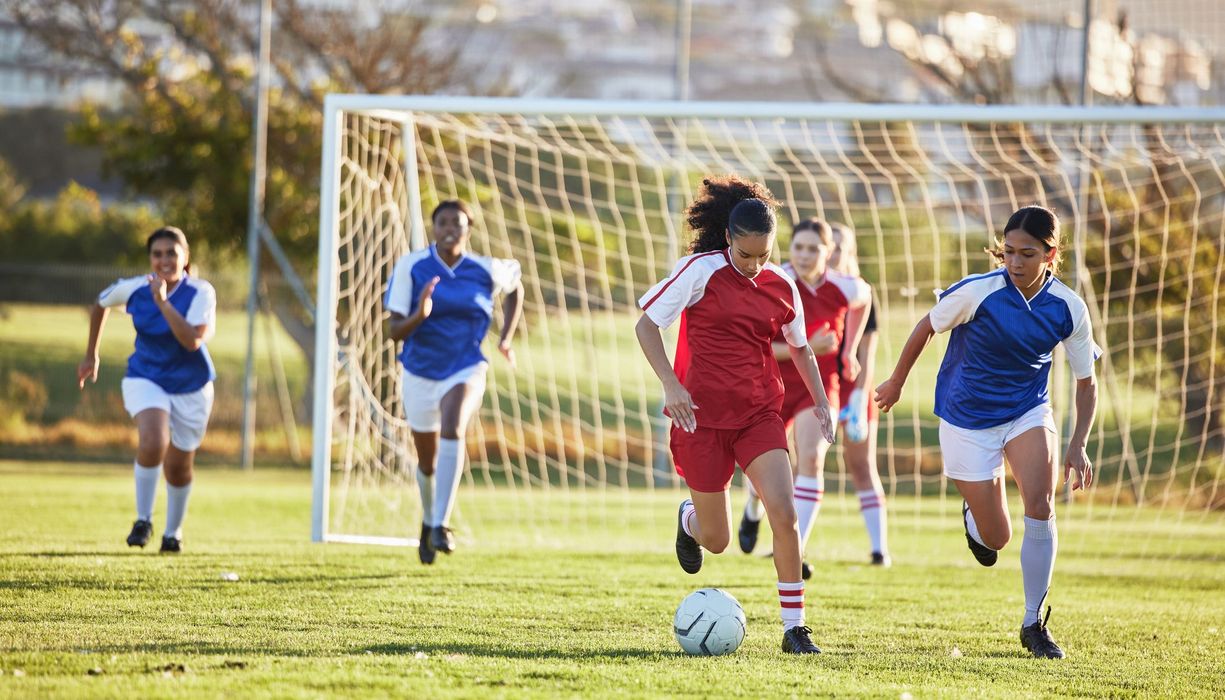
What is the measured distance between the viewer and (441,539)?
311 inches

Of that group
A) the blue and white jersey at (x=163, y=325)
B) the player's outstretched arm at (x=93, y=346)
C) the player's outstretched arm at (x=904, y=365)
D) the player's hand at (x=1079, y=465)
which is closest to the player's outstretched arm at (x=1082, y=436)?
the player's hand at (x=1079, y=465)

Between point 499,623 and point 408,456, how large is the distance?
478cm

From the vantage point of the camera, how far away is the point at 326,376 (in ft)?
29.2

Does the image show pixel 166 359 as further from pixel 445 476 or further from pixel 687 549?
pixel 687 549

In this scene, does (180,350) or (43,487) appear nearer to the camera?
(180,350)

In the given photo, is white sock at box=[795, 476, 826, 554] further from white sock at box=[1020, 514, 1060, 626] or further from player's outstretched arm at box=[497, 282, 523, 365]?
white sock at box=[1020, 514, 1060, 626]

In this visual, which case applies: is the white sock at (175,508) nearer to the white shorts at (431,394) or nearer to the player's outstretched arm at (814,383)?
the white shorts at (431,394)

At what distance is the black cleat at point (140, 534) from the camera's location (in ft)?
26.3

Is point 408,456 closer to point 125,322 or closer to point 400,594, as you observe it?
point 400,594

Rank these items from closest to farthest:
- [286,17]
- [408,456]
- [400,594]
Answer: [400,594] < [408,456] < [286,17]

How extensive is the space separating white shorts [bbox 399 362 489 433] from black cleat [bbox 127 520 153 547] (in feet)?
5.54

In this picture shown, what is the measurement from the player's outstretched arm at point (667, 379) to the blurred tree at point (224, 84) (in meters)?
12.4

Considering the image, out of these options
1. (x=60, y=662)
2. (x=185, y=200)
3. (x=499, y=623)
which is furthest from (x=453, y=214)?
(x=185, y=200)

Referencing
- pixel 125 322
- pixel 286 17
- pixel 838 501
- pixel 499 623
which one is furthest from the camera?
pixel 125 322
